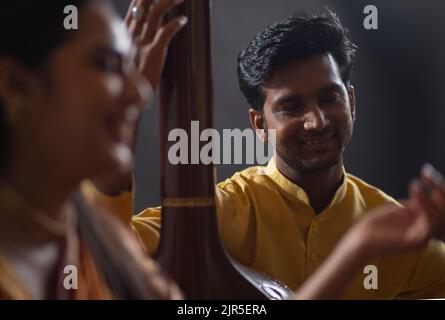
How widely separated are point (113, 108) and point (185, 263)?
0.25m

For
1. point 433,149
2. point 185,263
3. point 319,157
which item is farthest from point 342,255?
point 433,149

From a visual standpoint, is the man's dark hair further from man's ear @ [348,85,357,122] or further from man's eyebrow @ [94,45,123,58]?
man's eyebrow @ [94,45,123,58]

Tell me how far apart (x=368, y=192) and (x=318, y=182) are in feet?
0.24

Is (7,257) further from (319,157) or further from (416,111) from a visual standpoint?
(416,111)

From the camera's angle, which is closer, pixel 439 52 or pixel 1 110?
pixel 1 110

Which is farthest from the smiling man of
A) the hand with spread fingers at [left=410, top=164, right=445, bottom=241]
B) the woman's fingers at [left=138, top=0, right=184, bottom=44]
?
the hand with spread fingers at [left=410, top=164, right=445, bottom=241]

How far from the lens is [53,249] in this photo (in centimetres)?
54

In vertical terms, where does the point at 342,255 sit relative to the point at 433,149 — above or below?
below

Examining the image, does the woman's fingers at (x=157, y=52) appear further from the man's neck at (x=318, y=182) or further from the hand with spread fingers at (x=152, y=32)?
the man's neck at (x=318, y=182)

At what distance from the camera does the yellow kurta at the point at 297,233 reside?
869mm

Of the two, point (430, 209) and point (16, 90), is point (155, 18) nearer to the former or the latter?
point (16, 90)

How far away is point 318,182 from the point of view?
35.8 inches

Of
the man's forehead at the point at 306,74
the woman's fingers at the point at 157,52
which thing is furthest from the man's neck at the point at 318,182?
the woman's fingers at the point at 157,52
